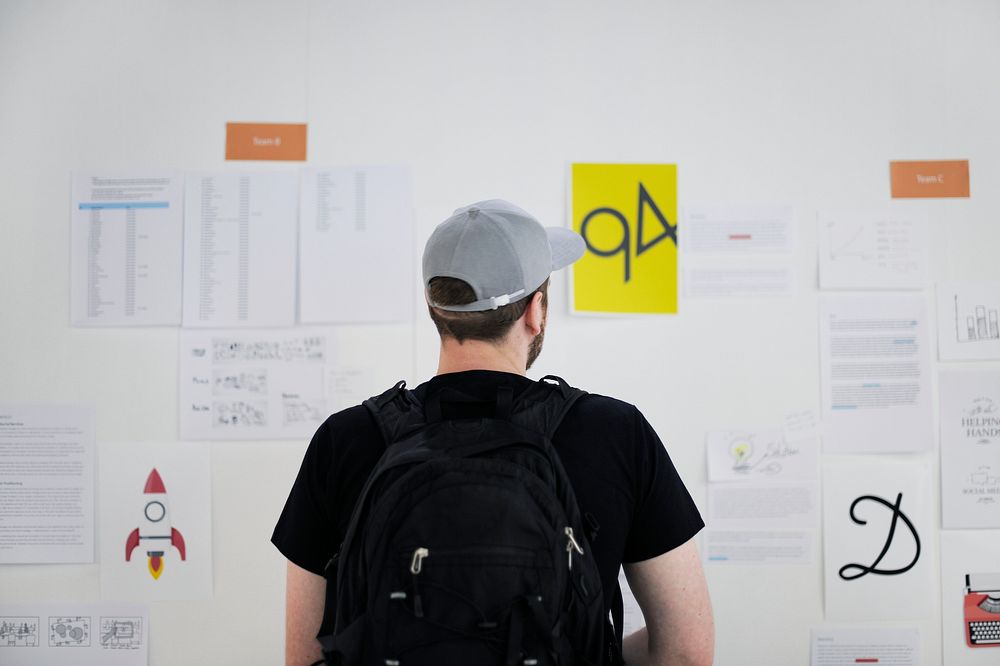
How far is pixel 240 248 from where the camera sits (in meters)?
1.48

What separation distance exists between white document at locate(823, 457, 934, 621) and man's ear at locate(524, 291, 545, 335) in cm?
97

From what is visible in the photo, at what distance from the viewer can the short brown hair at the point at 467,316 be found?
803 millimetres

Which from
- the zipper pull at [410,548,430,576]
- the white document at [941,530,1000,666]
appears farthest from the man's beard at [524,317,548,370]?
the white document at [941,530,1000,666]

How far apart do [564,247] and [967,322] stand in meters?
1.10

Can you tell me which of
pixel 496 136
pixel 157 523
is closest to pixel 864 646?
pixel 496 136

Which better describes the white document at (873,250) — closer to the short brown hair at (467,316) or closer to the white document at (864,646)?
the white document at (864,646)

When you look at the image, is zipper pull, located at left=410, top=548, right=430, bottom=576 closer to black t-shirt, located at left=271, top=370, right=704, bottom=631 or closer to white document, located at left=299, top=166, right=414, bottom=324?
black t-shirt, located at left=271, top=370, right=704, bottom=631

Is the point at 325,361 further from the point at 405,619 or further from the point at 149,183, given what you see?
the point at 405,619

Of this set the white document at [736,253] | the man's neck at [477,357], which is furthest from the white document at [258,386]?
the white document at [736,253]

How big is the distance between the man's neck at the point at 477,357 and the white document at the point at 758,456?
820 millimetres

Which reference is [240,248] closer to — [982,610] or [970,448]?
[970,448]

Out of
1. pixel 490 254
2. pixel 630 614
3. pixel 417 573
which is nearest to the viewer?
pixel 417 573

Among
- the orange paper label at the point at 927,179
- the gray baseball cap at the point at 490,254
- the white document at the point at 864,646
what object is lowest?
the white document at the point at 864,646

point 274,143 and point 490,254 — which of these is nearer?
point 490,254
